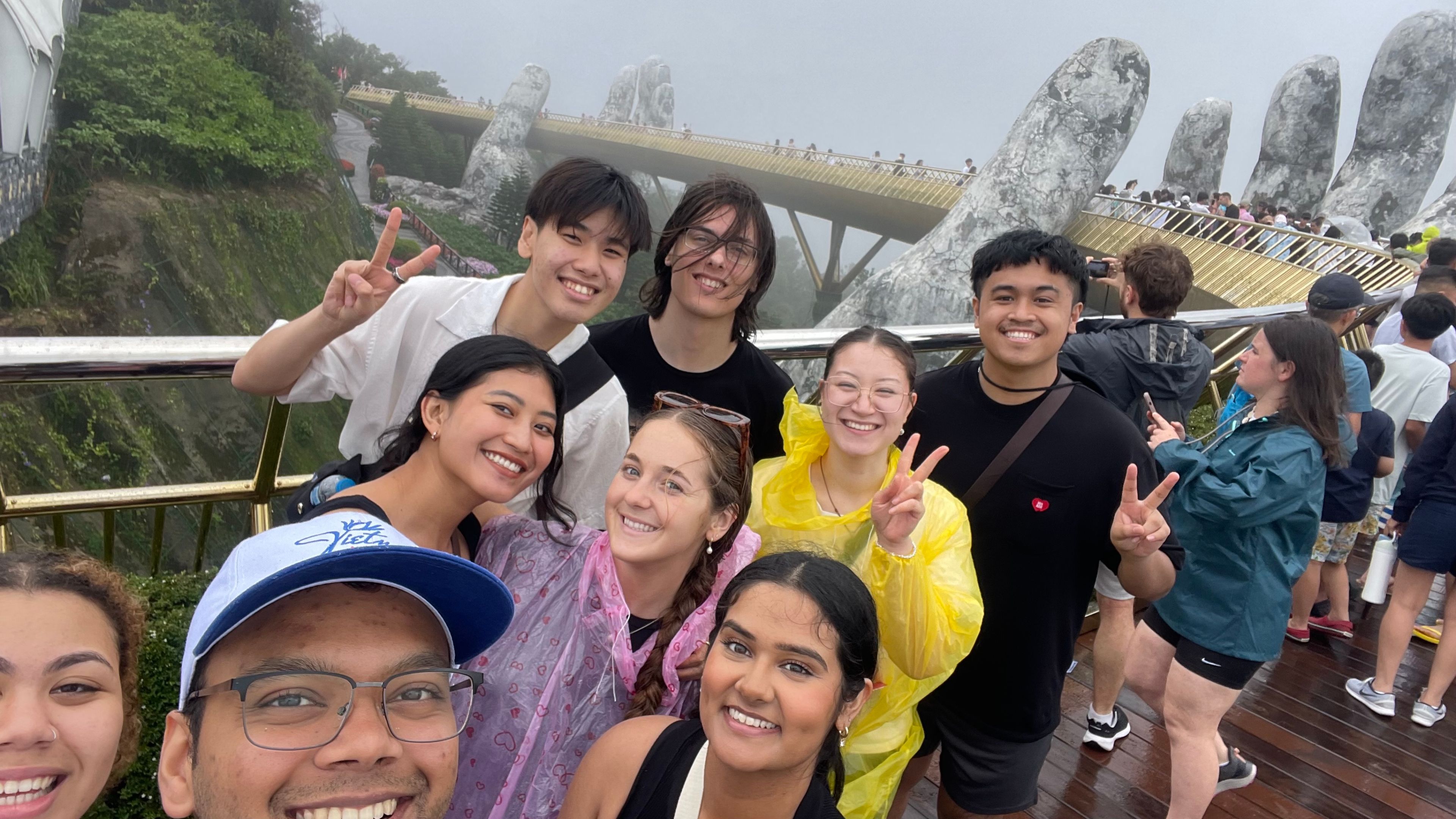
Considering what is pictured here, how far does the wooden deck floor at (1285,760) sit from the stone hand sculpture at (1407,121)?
23.4 meters

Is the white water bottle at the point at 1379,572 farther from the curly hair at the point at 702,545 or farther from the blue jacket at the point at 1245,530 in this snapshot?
the curly hair at the point at 702,545

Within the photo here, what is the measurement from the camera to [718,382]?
6.01 ft

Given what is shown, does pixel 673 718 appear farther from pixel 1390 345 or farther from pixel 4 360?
pixel 1390 345

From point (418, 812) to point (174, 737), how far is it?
26 centimetres

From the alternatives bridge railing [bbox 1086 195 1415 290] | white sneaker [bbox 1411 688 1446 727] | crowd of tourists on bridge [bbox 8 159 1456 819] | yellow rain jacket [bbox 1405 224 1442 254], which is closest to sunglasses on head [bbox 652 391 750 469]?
crowd of tourists on bridge [bbox 8 159 1456 819]

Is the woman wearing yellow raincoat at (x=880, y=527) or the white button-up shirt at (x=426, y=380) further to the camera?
the white button-up shirt at (x=426, y=380)

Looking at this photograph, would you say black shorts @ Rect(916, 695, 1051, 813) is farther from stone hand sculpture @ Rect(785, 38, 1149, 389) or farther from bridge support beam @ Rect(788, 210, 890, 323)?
bridge support beam @ Rect(788, 210, 890, 323)

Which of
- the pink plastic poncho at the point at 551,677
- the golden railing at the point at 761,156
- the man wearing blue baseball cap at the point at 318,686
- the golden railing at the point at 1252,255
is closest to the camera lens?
the man wearing blue baseball cap at the point at 318,686

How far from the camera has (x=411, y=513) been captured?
1.29m

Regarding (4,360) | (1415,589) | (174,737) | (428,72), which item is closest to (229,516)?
(4,360)

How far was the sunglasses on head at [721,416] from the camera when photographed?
1482mm

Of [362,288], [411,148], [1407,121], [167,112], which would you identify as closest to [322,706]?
[362,288]

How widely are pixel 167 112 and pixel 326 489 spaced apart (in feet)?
49.3

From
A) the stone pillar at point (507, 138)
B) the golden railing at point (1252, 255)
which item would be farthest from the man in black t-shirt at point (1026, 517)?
the stone pillar at point (507, 138)
